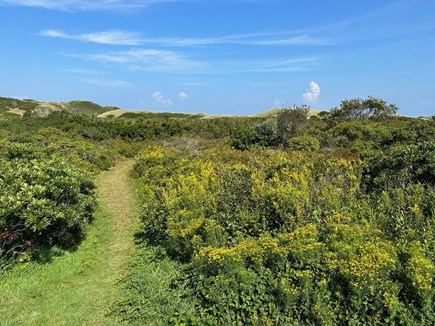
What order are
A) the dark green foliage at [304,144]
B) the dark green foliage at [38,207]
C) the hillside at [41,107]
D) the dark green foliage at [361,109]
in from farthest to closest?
the hillside at [41,107]
the dark green foliage at [361,109]
the dark green foliage at [304,144]
the dark green foliage at [38,207]

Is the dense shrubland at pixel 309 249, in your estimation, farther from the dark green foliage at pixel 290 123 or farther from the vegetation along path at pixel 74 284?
the dark green foliage at pixel 290 123

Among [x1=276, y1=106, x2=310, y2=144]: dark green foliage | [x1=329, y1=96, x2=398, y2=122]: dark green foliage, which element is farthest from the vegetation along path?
[x1=329, y1=96, x2=398, y2=122]: dark green foliage

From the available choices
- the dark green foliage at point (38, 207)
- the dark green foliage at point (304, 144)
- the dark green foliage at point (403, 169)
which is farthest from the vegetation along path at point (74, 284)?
the dark green foliage at point (304, 144)

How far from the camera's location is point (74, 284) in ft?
20.7

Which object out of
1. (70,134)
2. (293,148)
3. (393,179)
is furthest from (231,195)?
(70,134)

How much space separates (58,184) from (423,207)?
714cm

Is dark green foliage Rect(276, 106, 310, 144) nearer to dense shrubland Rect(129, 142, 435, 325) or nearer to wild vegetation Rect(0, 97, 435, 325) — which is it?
wild vegetation Rect(0, 97, 435, 325)

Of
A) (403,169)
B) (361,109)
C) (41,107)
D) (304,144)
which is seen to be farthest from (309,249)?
(41,107)

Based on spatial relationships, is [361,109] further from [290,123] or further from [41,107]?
[41,107]

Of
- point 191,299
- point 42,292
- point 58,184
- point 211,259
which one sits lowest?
point 42,292

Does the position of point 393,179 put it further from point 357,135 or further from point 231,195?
point 357,135

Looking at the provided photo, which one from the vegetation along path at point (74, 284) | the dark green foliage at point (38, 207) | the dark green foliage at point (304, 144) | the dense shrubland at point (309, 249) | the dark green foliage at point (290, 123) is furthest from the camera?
the dark green foliage at point (290, 123)

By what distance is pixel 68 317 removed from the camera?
527 centimetres

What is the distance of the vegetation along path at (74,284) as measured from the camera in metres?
5.29
